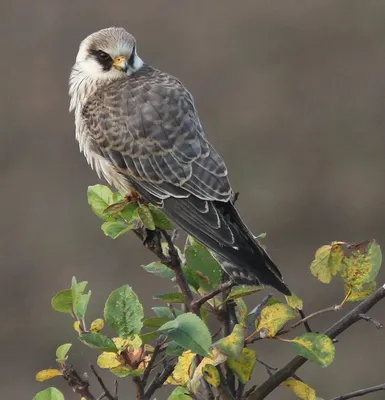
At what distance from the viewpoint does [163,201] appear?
3.07 metres

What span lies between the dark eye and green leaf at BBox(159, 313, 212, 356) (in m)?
2.10

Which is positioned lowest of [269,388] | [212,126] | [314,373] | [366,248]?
[314,373]

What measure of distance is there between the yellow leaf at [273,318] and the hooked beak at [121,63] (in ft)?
5.99

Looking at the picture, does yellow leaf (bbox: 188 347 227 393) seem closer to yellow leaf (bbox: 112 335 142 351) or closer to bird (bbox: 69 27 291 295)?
yellow leaf (bbox: 112 335 142 351)

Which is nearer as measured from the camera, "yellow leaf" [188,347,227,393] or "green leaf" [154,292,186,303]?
"yellow leaf" [188,347,227,393]

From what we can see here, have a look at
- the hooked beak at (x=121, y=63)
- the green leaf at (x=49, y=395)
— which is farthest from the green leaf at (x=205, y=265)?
the hooked beak at (x=121, y=63)

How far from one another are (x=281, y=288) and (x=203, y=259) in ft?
0.64

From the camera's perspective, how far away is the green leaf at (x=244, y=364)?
76.0 inches

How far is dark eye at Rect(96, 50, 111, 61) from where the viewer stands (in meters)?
3.72

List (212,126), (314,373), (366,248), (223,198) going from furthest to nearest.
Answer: (212,126)
(314,373)
(223,198)
(366,248)

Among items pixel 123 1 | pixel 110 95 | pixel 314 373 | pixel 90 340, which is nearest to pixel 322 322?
pixel 314 373

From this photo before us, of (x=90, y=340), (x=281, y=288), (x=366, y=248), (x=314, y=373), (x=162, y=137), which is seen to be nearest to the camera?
(x=90, y=340)

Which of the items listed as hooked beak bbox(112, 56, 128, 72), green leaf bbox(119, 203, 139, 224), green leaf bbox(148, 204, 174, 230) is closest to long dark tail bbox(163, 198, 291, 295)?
green leaf bbox(148, 204, 174, 230)

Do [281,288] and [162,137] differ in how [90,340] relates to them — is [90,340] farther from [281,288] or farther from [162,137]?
[162,137]
